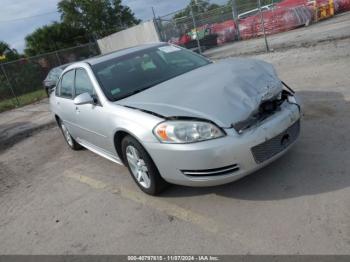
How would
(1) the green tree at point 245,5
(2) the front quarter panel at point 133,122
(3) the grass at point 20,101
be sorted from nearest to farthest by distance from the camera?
(2) the front quarter panel at point 133,122 → (3) the grass at point 20,101 → (1) the green tree at point 245,5

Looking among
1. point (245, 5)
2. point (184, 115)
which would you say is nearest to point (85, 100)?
point (184, 115)

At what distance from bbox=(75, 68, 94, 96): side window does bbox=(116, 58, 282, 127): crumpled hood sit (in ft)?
2.47

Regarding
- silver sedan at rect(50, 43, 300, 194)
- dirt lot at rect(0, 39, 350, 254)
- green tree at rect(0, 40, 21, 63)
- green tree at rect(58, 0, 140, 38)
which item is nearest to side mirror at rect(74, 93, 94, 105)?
silver sedan at rect(50, 43, 300, 194)

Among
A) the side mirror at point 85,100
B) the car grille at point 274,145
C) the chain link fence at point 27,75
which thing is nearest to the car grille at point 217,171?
the car grille at point 274,145

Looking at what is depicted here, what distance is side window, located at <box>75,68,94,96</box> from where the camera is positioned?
15.5 feet

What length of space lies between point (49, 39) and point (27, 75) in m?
19.9

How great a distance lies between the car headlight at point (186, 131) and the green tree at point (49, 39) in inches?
1535

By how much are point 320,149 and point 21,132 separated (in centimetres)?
810

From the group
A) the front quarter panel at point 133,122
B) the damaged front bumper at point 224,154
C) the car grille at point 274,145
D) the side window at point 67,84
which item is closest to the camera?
the damaged front bumper at point 224,154

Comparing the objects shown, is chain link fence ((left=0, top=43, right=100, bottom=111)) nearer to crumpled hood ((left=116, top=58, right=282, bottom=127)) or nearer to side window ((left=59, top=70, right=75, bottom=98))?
side window ((left=59, top=70, right=75, bottom=98))

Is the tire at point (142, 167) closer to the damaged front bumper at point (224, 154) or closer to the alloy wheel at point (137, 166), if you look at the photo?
the alloy wheel at point (137, 166)

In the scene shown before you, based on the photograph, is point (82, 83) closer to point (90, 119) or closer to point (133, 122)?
point (90, 119)

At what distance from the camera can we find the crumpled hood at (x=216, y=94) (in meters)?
3.46

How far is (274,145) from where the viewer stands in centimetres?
350
